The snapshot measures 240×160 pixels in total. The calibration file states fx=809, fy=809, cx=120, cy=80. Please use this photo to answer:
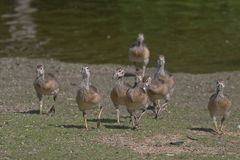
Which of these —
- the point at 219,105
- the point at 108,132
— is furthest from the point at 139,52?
the point at 108,132

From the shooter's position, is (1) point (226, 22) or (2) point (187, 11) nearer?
(1) point (226, 22)

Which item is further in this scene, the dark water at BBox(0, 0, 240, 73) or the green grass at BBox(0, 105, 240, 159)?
the dark water at BBox(0, 0, 240, 73)

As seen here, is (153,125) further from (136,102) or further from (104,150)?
(104,150)

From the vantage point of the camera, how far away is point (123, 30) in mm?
32281

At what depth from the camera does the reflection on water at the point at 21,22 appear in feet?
105

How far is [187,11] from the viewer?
37062mm

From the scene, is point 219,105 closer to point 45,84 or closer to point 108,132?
point 108,132

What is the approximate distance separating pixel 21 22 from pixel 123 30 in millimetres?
5400

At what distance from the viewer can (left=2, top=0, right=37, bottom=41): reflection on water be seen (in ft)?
105

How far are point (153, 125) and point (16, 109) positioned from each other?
3.58 meters

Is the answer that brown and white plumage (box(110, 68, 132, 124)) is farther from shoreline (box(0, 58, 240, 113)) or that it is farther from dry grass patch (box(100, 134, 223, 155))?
shoreline (box(0, 58, 240, 113))

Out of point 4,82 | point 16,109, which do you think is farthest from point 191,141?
point 4,82

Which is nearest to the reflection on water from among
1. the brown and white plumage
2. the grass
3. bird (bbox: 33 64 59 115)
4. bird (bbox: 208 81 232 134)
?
the grass

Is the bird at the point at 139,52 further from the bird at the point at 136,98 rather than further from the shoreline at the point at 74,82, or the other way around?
the bird at the point at 136,98
